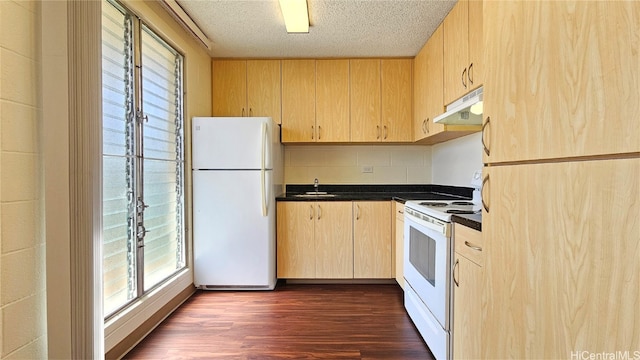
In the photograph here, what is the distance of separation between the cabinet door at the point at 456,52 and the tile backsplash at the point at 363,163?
1.28 metres

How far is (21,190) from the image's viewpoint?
107 cm

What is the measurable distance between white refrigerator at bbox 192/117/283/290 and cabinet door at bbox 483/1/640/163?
7.10ft

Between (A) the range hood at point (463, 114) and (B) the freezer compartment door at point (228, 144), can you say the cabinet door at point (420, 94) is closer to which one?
(A) the range hood at point (463, 114)

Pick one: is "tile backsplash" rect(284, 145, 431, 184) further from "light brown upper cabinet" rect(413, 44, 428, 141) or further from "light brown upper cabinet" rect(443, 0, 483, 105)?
"light brown upper cabinet" rect(443, 0, 483, 105)

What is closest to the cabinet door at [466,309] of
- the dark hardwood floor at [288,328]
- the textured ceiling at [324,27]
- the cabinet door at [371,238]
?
the dark hardwood floor at [288,328]

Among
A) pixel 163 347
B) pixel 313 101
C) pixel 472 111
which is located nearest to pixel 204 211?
pixel 163 347

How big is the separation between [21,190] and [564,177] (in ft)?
5.51

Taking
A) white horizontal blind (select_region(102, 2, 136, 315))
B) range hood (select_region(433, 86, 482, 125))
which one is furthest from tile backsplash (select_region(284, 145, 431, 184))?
white horizontal blind (select_region(102, 2, 136, 315))

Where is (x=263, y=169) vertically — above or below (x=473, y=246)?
above

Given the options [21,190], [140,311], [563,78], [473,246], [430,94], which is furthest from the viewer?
[430,94]

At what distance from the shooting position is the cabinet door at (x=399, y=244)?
111 inches

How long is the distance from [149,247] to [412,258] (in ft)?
6.41

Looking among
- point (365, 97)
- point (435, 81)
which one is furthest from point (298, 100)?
point (435, 81)

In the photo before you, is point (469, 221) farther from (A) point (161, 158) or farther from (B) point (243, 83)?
(B) point (243, 83)
